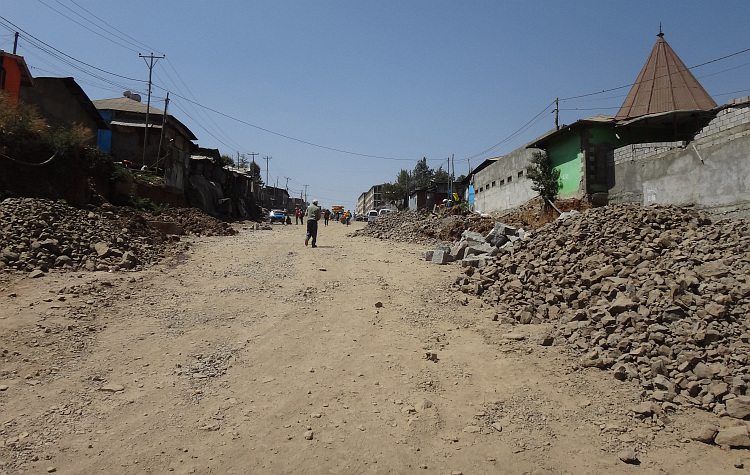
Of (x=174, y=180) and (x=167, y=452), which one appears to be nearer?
(x=167, y=452)

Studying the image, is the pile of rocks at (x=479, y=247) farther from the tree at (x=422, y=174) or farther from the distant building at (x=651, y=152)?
the tree at (x=422, y=174)

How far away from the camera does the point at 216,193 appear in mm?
39312

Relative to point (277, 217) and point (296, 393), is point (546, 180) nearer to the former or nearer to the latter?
point (296, 393)

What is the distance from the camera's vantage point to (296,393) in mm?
4973

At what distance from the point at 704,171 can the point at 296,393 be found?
34.6ft

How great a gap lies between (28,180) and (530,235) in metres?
14.4

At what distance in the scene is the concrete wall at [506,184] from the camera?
78.3ft

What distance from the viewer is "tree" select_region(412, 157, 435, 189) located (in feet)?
279

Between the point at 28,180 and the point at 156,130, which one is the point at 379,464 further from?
the point at 156,130

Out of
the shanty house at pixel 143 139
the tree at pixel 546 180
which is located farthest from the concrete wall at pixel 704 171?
the shanty house at pixel 143 139

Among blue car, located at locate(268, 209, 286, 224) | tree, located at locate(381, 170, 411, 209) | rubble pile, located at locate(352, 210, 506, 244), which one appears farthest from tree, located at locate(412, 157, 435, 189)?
rubble pile, located at locate(352, 210, 506, 244)

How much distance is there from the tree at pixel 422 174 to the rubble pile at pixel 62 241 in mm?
74163

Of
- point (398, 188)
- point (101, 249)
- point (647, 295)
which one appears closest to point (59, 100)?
point (101, 249)

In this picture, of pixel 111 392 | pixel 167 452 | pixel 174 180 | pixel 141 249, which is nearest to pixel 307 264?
pixel 141 249
